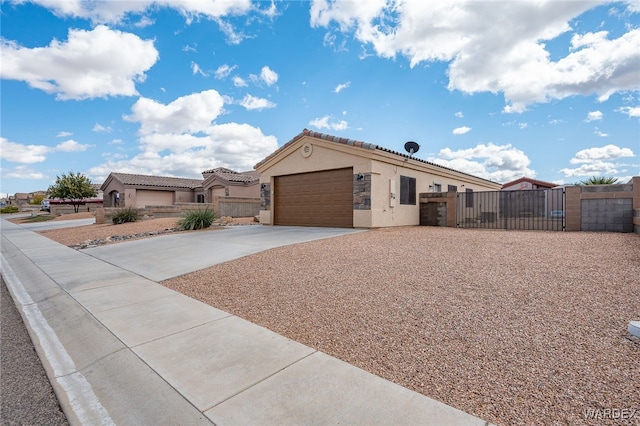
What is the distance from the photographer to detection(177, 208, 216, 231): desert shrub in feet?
51.4

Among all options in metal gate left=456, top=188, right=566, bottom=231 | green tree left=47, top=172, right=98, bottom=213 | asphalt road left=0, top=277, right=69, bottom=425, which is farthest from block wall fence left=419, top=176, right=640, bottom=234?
green tree left=47, top=172, right=98, bottom=213

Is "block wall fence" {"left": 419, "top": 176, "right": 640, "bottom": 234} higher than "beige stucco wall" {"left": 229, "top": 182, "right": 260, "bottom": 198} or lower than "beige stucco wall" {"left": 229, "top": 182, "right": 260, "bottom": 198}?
lower

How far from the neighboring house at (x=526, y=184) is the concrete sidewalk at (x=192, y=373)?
117ft

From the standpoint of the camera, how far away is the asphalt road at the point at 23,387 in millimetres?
2850

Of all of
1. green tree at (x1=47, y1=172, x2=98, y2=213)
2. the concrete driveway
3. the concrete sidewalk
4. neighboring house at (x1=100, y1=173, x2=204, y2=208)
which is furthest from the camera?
green tree at (x1=47, y1=172, x2=98, y2=213)

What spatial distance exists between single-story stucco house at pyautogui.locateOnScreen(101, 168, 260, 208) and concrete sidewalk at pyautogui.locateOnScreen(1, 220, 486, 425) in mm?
25046

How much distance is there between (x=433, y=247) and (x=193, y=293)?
6133 mm

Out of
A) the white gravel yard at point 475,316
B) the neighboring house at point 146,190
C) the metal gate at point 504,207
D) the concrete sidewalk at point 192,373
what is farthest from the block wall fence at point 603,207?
the neighboring house at point 146,190

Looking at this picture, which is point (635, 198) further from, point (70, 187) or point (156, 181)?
point (70, 187)

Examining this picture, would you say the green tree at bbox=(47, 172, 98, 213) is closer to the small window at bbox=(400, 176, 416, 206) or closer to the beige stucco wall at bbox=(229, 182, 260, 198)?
the beige stucco wall at bbox=(229, 182, 260, 198)

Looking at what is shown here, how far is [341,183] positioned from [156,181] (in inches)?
1120

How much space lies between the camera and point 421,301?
4797 millimetres

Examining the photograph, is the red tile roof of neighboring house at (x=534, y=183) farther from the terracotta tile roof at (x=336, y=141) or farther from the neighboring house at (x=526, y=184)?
the terracotta tile roof at (x=336, y=141)

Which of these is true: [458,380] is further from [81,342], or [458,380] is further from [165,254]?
[165,254]
